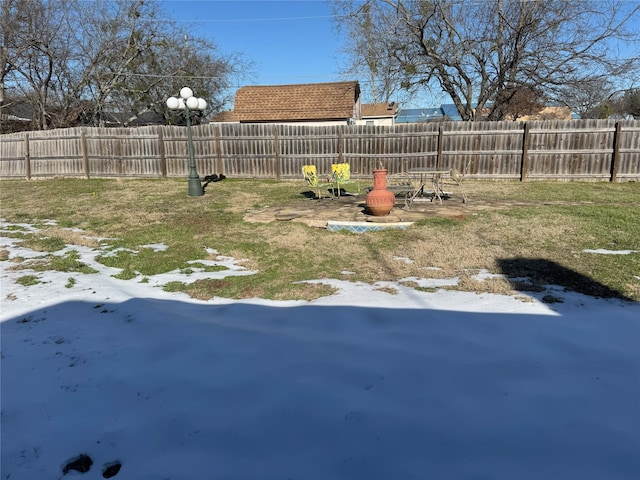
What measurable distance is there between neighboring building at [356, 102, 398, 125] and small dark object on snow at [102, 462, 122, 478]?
35037 millimetres

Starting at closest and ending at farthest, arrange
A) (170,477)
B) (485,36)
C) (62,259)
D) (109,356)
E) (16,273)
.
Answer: (170,477)
(109,356)
(16,273)
(62,259)
(485,36)

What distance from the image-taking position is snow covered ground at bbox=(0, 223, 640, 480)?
6.40 feet

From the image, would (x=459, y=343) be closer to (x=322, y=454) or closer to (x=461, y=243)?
(x=322, y=454)

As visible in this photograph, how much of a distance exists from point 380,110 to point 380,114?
3.03 feet

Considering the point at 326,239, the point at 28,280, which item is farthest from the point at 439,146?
the point at 28,280

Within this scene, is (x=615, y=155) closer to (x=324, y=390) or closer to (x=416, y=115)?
(x=324, y=390)

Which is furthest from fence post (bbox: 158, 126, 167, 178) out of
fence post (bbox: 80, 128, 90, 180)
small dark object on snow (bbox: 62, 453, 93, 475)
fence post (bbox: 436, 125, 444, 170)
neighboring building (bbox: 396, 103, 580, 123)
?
neighboring building (bbox: 396, 103, 580, 123)

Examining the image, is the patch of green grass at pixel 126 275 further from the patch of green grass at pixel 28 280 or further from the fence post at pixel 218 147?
the fence post at pixel 218 147

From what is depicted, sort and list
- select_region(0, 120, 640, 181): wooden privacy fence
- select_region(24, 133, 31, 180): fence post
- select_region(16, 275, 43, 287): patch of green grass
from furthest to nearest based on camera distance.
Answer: select_region(24, 133, 31, 180): fence post < select_region(0, 120, 640, 181): wooden privacy fence < select_region(16, 275, 43, 287): patch of green grass

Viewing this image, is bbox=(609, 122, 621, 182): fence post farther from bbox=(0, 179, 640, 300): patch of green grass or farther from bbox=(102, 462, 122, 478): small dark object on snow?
bbox=(102, 462, 122, 478): small dark object on snow

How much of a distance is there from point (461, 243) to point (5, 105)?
21.8 metres

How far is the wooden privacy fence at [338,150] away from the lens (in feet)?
42.5

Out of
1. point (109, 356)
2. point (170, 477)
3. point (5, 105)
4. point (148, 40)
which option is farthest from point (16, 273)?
point (148, 40)

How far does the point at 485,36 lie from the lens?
15758 millimetres
